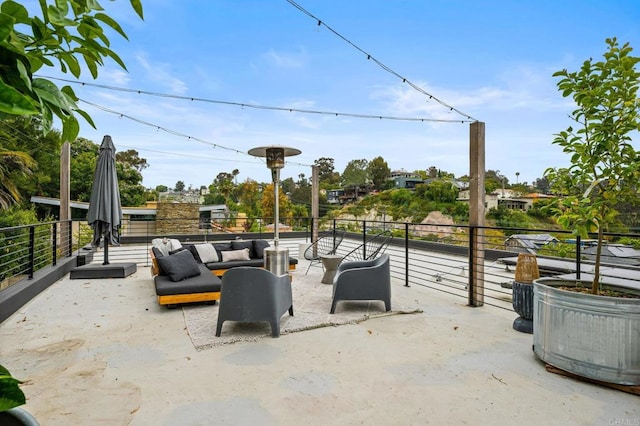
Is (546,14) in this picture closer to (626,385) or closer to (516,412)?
(626,385)

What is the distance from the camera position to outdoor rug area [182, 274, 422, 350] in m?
3.26

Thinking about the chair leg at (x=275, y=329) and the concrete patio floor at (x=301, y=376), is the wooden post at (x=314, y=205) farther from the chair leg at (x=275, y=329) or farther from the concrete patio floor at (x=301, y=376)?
the chair leg at (x=275, y=329)

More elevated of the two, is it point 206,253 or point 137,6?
point 137,6

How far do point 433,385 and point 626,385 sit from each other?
1194 millimetres

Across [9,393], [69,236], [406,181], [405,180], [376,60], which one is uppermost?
[405,180]

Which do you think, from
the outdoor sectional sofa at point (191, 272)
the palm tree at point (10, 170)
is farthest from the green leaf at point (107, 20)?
the palm tree at point (10, 170)

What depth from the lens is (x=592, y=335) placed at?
2.38m

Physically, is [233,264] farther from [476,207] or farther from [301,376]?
[476,207]

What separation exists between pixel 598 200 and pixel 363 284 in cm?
226

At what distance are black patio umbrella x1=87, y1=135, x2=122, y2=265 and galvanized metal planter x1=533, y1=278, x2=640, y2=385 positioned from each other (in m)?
6.01

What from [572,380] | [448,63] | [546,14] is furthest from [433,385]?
[448,63]

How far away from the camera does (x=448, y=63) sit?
29.2 feet

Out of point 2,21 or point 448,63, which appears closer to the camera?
point 2,21

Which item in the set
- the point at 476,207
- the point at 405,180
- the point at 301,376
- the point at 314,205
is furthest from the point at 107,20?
the point at 405,180
